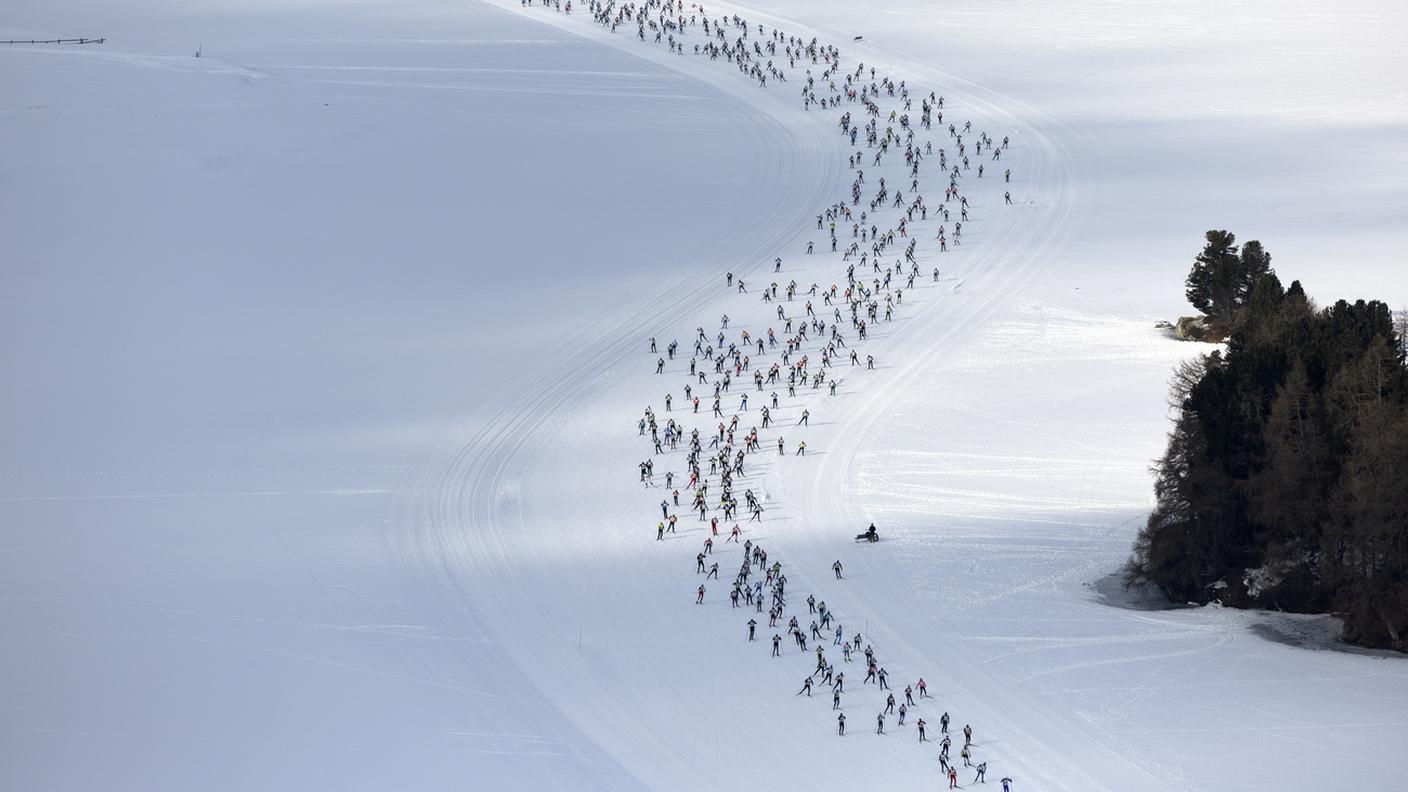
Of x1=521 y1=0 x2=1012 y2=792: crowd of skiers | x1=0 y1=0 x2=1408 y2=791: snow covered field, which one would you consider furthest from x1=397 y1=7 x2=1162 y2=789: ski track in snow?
x1=521 y1=0 x2=1012 y2=792: crowd of skiers

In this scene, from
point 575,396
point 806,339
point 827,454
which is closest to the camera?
point 827,454

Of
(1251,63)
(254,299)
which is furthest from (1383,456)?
(1251,63)

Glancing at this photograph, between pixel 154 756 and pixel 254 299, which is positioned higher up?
pixel 254 299

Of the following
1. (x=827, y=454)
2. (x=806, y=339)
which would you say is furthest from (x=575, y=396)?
(x=827, y=454)

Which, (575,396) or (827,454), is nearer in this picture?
(827,454)

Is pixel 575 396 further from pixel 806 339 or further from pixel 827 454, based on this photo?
pixel 827 454

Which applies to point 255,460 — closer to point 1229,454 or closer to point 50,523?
point 50,523

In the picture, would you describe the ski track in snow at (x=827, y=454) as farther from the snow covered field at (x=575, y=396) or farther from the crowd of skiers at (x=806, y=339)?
the crowd of skiers at (x=806, y=339)
